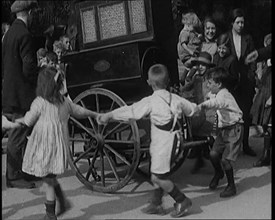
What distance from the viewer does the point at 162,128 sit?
349 cm

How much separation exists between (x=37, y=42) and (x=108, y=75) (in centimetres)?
238

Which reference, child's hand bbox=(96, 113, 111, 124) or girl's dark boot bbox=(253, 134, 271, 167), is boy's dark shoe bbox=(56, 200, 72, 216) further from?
girl's dark boot bbox=(253, 134, 271, 167)

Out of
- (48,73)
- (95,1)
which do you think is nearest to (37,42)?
(95,1)

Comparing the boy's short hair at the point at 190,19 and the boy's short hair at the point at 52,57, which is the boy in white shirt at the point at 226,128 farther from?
the boy's short hair at the point at 190,19

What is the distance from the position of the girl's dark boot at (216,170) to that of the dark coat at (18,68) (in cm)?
174

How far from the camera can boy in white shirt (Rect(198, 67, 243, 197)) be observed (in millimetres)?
3984

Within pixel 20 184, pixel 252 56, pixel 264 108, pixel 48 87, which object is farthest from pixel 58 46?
pixel 264 108

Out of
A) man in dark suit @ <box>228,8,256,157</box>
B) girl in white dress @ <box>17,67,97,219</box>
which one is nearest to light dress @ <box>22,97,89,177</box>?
girl in white dress @ <box>17,67,97,219</box>

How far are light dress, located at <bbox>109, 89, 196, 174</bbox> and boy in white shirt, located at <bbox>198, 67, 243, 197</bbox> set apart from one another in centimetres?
52

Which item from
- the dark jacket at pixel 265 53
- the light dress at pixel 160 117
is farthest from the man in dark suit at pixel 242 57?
the light dress at pixel 160 117

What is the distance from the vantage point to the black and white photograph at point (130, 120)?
138 inches

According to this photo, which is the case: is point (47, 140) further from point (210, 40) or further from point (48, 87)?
point (210, 40)

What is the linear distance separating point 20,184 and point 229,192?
1.90m

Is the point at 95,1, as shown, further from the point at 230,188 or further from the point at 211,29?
the point at 230,188
